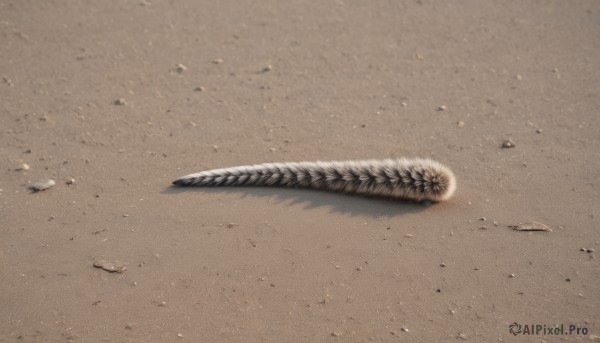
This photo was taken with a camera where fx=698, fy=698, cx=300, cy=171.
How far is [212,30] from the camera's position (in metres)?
9.32

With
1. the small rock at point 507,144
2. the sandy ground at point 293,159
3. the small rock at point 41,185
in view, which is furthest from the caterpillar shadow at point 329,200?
the small rock at point 507,144

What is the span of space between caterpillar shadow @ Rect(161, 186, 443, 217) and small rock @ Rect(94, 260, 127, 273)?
43.5 inches

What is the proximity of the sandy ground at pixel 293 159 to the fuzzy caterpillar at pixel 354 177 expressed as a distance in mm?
121

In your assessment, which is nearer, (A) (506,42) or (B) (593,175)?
(B) (593,175)

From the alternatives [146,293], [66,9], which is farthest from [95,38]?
[146,293]

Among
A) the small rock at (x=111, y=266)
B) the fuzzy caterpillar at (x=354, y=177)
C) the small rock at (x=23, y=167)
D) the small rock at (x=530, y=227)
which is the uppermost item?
the fuzzy caterpillar at (x=354, y=177)

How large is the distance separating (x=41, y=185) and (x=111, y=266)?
4.89 feet

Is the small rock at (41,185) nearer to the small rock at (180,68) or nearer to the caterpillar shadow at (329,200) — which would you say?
the caterpillar shadow at (329,200)

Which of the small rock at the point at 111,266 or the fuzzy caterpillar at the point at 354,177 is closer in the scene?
the small rock at the point at 111,266

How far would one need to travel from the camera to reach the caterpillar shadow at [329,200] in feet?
20.3

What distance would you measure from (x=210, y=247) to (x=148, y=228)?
2.02 feet

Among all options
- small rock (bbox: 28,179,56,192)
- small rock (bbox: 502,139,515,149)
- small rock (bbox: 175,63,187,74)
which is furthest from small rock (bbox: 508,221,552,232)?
small rock (bbox: 175,63,187,74)

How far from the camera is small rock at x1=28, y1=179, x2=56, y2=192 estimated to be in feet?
20.9

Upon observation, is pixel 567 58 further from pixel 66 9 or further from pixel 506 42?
pixel 66 9
